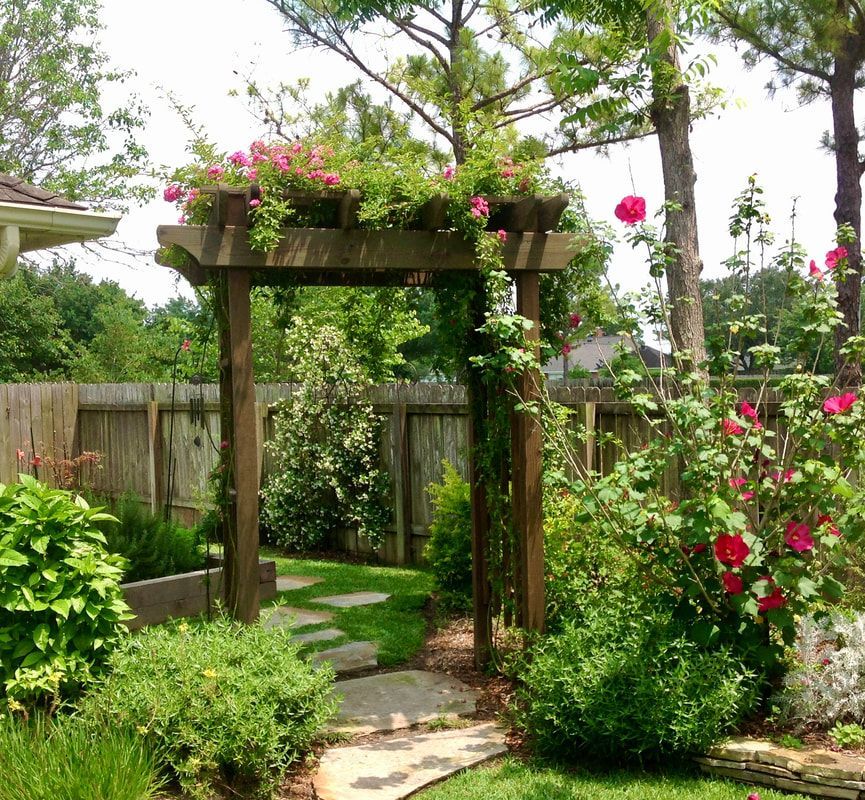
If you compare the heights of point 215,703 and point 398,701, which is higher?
point 215,703

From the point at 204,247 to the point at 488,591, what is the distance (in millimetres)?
2552

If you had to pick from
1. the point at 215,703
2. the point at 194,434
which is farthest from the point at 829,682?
the point at 194,434

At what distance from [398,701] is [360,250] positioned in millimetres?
2384

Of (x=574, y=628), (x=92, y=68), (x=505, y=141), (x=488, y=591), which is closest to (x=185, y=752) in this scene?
(x=574, y=628)

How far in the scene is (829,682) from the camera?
4.16m

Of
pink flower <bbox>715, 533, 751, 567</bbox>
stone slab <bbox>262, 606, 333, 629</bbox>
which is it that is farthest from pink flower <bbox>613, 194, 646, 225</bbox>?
stone slab <bbox>262, 606, 333, 629</bbox>

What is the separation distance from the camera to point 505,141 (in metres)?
5.23

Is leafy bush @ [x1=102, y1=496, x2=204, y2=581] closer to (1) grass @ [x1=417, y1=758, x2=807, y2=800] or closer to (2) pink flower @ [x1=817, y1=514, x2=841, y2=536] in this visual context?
(1) grass @ [x1=417, y1=758, x2=807, y2=800]

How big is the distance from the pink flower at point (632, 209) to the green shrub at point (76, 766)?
325cm

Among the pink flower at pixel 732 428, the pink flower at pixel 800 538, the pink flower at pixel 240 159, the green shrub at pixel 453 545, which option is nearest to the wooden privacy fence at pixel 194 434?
the green shrub at pixel 453 545

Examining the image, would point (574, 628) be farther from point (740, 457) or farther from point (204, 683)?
point (204, 683)

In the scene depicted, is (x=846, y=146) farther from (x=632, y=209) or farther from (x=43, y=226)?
(x=43, y=226)

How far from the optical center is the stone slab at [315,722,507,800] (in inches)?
154

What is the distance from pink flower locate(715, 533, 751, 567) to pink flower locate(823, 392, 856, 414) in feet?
2.33
